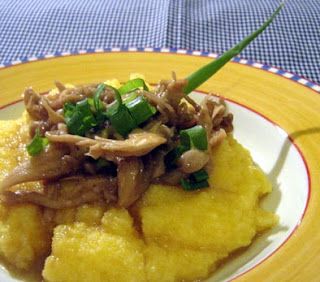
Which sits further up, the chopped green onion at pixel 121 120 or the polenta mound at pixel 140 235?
the chopped green onion at pixel 121 120

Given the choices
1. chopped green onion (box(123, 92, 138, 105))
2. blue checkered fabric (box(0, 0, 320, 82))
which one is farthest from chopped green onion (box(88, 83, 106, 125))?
blue checkered fabric (box(0, 0, 320, 82))

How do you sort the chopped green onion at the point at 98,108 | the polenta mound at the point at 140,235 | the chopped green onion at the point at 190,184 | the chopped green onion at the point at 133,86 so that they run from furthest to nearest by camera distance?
the chopped green onion at the point at 133,86
the chopped green onion at the point at 98,108
the chopped green onion at the point at 190,184
the polenta mound at the point at 140,235

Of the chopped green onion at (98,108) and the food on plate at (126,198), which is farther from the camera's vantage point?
the chopped green onion at (98,108)

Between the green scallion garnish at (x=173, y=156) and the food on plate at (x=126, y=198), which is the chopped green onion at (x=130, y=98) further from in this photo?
the green scallion garnish at (x=173, y=156)

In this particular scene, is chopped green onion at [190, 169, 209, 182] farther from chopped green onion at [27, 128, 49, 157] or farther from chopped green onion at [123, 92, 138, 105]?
chopped green onion at [27, 128, 49, 157]

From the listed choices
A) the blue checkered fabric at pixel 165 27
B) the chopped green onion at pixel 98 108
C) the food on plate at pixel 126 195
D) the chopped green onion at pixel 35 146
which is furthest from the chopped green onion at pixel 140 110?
the blue checkered fabric at pixel 165 27

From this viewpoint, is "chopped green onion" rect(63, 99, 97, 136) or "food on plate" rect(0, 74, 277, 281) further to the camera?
"chopped green onion" rect(63, 99, 97, 136)

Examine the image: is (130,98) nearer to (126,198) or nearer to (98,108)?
(98,108)
